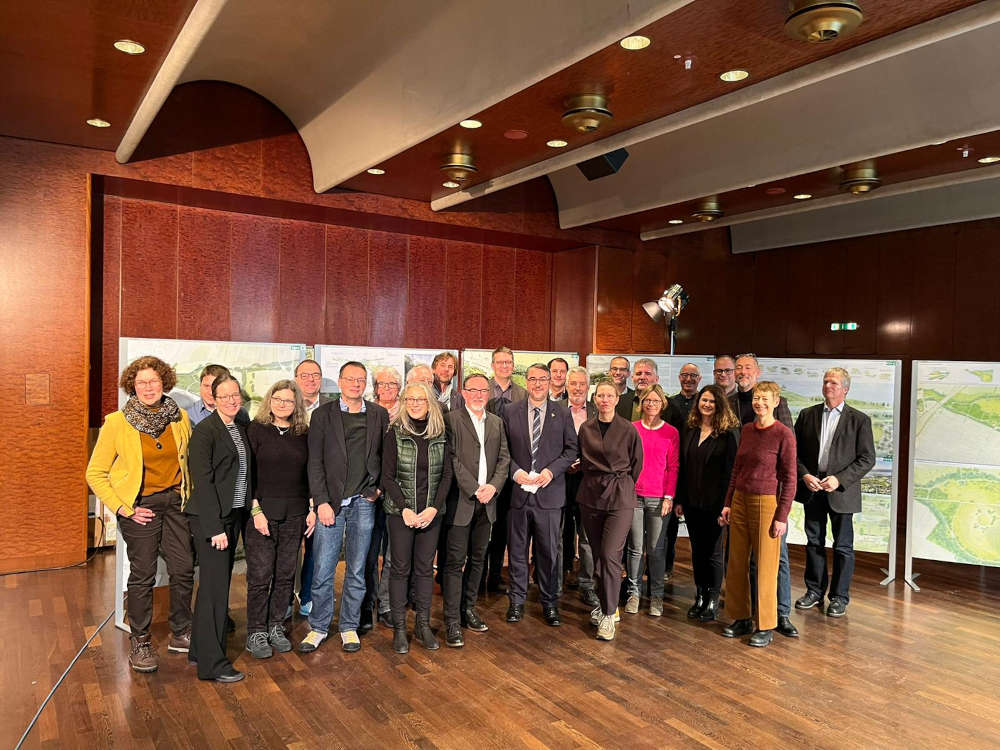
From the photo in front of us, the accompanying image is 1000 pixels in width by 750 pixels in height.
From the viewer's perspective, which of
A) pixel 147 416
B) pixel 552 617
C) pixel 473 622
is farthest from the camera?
pixel 552 617

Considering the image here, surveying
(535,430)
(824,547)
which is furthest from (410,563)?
(824,547)

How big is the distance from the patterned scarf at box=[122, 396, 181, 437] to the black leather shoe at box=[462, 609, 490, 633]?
7.23 feet

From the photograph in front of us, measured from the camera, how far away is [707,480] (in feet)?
16.5

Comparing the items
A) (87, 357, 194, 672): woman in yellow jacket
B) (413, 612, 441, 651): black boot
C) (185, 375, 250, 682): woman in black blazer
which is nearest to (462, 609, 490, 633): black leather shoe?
(413, 612, 441, 651): black boot

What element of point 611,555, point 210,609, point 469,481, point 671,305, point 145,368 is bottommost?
point 210,609

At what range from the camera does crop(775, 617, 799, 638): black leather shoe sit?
4.84 metres

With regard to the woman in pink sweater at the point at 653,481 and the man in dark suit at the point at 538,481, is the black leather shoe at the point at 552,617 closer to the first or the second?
the man in dark suit at the point at 538,481

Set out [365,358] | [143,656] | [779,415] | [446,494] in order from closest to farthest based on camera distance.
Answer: [143,656], [446,494], [779,415], [365,358]

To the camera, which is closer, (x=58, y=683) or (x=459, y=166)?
(x=58, y=683)

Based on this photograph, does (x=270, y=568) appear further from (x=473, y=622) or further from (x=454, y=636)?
(x=473, y=622)

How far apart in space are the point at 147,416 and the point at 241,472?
570 millimetres

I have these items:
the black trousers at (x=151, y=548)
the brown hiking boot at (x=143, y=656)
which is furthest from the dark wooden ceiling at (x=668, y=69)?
Result: the brown hiking boot at (x=143, y=656)

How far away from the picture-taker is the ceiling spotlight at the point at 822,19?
130 inches

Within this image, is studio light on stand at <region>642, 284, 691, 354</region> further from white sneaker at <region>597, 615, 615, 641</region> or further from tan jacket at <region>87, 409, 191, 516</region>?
tan jacket at <region>87, 409, 191, 516</region>
